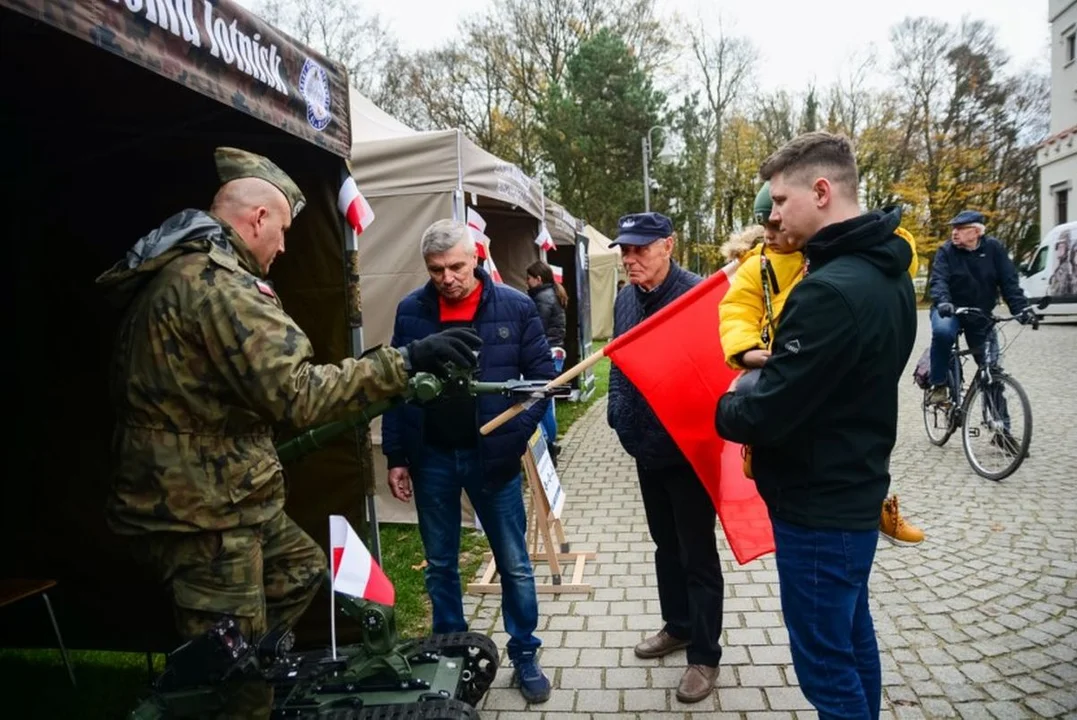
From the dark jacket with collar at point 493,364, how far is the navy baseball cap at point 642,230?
563mm

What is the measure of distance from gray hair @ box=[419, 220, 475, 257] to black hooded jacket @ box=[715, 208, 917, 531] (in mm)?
1464

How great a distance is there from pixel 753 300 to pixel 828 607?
3.45ft

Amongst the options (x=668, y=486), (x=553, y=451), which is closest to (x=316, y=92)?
(x=668, y=486)

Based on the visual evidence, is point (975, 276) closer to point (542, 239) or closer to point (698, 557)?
point (542, 239)

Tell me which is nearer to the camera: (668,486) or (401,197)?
(668,486)

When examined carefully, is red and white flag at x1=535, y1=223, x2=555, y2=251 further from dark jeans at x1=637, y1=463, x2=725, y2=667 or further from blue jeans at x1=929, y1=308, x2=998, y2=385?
dark jeans at x1=637, y1=463, x2=725, y2=667

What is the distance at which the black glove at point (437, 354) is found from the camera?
90.5 inches

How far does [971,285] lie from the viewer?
663cm

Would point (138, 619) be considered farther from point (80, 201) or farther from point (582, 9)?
point (582, 9)

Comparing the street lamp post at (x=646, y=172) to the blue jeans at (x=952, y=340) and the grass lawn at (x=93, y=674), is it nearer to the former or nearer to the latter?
the blue jeans at (x=952, y=340)

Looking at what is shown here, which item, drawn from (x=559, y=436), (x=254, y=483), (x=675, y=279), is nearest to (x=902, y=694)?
(x=675, y=279)

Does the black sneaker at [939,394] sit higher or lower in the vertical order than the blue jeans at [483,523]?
higher

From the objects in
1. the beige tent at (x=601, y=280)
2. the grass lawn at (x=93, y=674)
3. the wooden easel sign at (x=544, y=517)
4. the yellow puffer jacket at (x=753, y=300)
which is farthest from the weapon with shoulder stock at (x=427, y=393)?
the beige tent at (x=601, y=280)

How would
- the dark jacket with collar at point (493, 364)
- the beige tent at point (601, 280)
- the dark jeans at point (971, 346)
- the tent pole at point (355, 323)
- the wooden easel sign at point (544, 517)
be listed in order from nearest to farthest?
the dark jacket with collar at point (493, 364) < the tent pole at point (355, 323) < the wooden easel sign at point (544, 517) < the dark jeans at point (971, 346) < the beige tent at point (601, 280)
